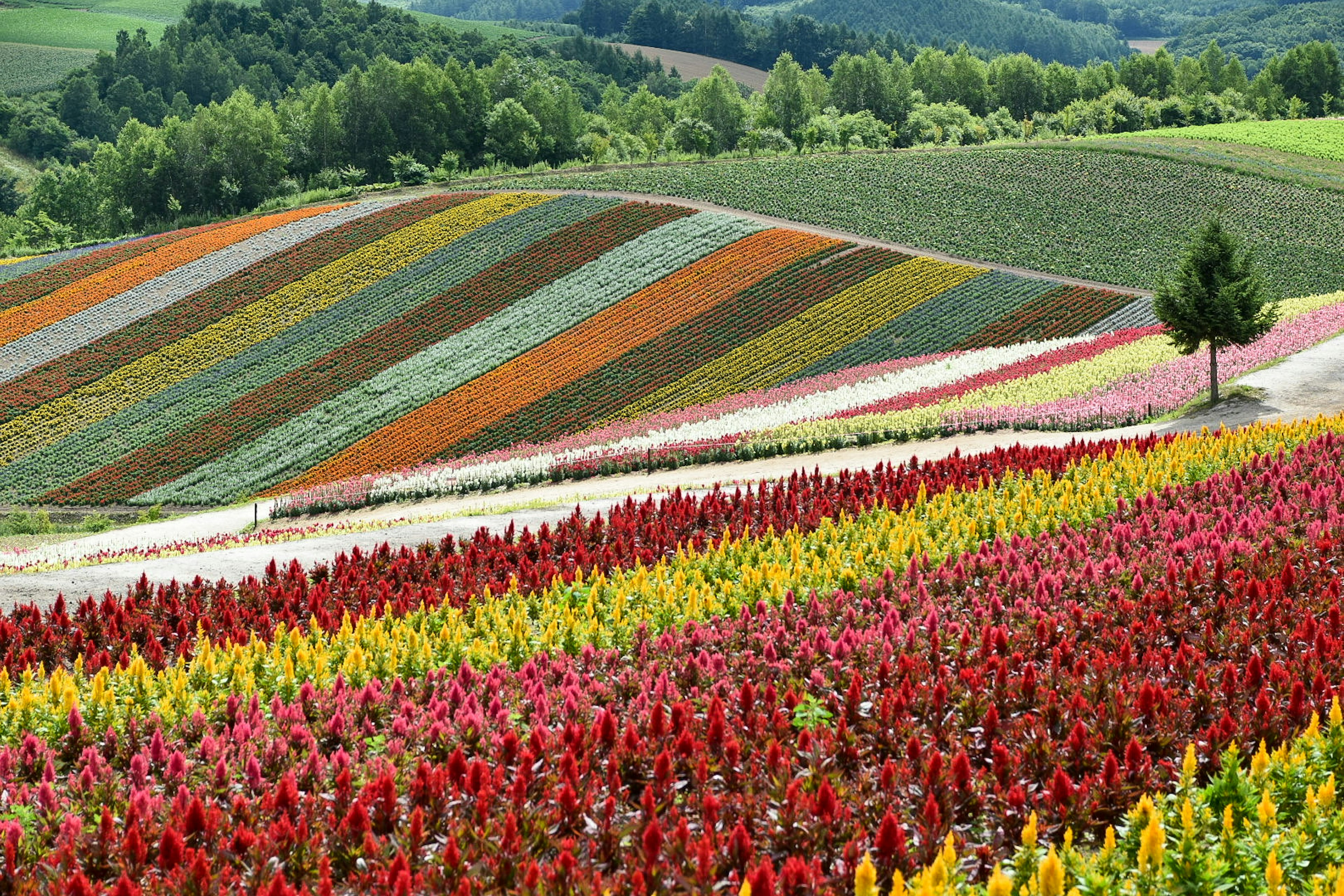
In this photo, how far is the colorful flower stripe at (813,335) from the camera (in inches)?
1586

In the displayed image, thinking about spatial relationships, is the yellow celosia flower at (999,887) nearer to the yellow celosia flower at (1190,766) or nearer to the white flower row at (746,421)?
the yellow celosia flower at (1190,766)

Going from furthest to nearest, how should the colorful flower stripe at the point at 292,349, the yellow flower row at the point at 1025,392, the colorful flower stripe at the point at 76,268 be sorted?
1. the colorful flower stripe at the point at 76,268
2. the colorful flower stripe at the point at 292,349
3. the yellow flower row at the point at 1025,392

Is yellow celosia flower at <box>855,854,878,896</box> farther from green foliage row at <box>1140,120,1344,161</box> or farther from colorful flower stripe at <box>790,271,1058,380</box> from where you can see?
green foliage row at <box>1140,120,1344,161</box>

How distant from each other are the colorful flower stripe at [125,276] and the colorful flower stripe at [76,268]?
1.25 feet

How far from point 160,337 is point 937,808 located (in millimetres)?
46641

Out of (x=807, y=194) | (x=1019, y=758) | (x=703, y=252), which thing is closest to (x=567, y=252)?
(x=703, y=252)

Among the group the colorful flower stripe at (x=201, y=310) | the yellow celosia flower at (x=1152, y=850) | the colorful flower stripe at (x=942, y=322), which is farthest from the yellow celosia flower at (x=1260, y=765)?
the colorful flower stripe at (x=201, y=310)

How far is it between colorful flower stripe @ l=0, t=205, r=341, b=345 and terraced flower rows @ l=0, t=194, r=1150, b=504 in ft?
0.57

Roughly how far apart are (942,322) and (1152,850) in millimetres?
39251

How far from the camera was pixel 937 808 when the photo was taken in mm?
6898

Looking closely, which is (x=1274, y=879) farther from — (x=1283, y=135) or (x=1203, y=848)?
(x=1283, y=135)

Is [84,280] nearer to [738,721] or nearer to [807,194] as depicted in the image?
[807,194]

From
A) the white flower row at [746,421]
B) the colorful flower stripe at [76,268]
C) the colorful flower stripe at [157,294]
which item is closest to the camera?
the white flower row at [746,421]

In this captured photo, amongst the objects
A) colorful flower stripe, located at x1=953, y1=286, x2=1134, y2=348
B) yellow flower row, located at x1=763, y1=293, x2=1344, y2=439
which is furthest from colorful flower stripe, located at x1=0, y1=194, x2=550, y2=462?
yellow flower row, located at x1=763, y1=293, x2=1344, y2=439
